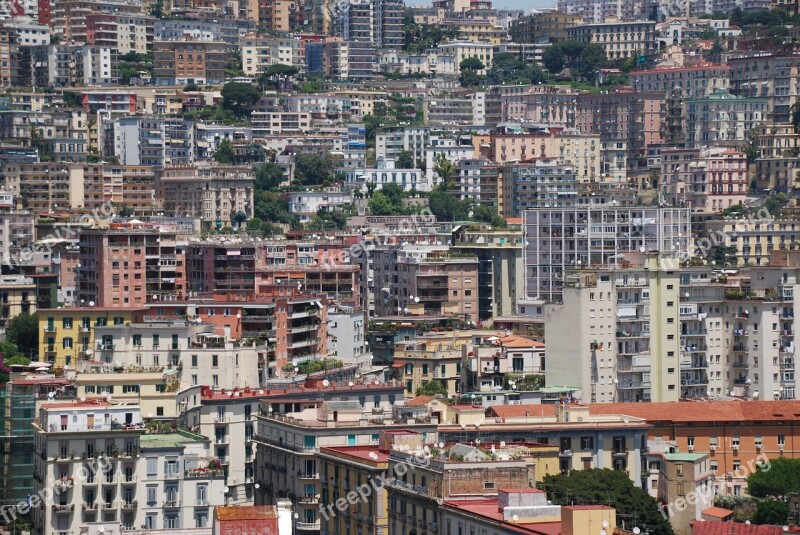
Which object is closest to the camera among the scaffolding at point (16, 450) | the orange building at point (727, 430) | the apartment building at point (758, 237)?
the scaffolding at point (16, 450)

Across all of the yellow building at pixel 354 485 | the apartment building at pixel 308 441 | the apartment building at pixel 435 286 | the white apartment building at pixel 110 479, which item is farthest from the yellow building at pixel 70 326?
the white apartment building at pixel 110 479

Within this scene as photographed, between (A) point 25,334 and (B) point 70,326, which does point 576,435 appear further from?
(A) point 25,334

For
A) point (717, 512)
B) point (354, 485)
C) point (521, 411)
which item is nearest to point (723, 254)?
point (521, 411)

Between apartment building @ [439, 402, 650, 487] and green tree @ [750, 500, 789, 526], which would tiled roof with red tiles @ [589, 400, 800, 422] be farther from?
green tree @ [750, 500, 789, 526]

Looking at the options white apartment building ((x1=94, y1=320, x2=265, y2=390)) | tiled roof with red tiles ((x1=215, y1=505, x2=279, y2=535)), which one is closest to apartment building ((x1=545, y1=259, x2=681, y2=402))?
white apartment building ((x1=94, y1=320, x2=265, y2=390))

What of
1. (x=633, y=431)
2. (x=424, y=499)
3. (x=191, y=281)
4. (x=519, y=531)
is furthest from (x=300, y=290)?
(x=519, y=531)

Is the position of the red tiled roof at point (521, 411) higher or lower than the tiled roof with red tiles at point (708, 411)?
higher

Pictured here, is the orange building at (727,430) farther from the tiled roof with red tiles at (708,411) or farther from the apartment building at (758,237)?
→ the apartment building at (758,237)
